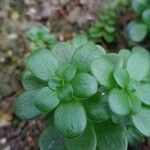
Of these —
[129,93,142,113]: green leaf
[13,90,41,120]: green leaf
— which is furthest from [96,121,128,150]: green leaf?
[13,90,41,120]: green leaf

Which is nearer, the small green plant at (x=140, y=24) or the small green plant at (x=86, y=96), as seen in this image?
the small green plant at (x=86, y=96)

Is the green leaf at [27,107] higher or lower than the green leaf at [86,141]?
higher

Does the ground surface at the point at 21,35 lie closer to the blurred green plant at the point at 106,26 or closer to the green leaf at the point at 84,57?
the blurred green plant at the point at 106,26

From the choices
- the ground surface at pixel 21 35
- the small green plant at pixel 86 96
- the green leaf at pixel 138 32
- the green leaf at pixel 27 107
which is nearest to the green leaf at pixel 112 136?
the small green plant at pixel 86 96

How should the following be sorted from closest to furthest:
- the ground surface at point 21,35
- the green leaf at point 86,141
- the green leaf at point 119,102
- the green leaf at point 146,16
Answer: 1. the green leaf at point 119,102
2. the green leaf at point 86,141
3. the ground surface at point 21,35
4. the green leaf at point 146,16

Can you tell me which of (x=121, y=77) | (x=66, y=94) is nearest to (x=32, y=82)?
(x=66, y=94)

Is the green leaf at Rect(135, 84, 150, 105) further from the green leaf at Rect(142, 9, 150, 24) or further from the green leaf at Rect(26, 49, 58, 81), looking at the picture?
the green leaf at Rect(142, 9, 150, 24)
